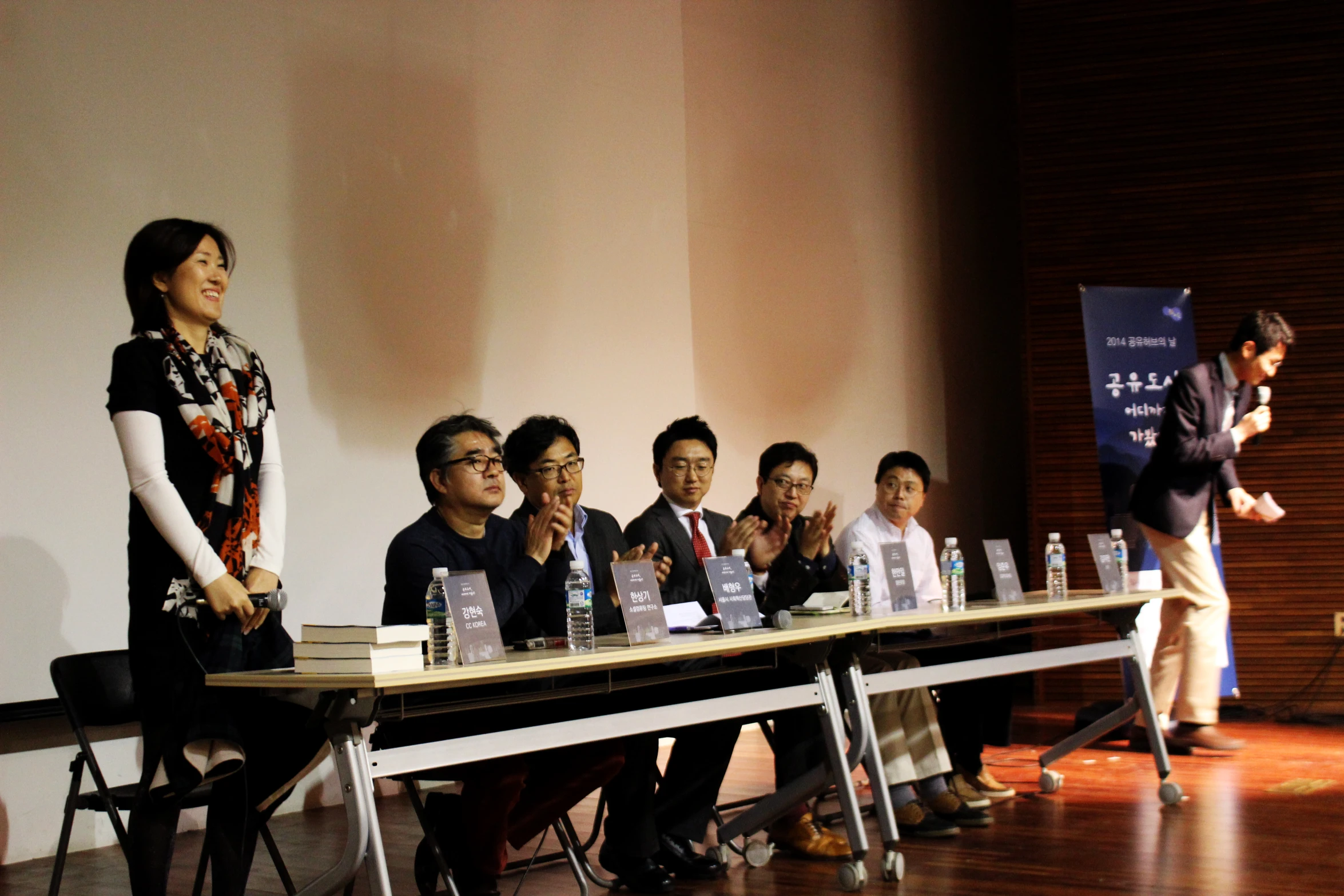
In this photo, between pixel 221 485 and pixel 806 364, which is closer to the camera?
pixel 221 485

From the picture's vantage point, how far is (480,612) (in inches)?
97.2

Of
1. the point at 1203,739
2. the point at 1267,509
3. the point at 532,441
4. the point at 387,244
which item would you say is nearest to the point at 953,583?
the point at 532,441

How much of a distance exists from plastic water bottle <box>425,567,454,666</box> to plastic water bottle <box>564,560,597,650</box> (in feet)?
0.92

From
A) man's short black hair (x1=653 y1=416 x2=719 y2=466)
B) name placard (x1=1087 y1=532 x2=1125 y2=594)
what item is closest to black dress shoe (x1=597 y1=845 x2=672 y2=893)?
man's short black hair (x1=653 y1=416 x2=719 y2=466)

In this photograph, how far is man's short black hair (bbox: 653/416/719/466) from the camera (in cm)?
406

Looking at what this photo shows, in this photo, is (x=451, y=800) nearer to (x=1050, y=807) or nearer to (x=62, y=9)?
(x=1050, y=807)

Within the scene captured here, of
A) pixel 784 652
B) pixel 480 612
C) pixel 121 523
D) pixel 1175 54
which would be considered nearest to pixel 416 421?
pixel 121 523

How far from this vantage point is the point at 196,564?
2.50 m

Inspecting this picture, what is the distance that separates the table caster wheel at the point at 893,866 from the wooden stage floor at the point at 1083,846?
0.03 meters

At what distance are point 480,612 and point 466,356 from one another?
2.72 metres

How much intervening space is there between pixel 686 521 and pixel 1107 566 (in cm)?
139

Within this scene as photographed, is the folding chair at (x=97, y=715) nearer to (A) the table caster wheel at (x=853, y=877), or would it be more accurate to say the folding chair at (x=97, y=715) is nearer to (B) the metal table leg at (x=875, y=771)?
(A) the table caster wheel at (x=853, y=877)

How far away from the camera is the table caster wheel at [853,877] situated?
301 centimetres

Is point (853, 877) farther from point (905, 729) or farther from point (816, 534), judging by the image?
point (816, 534)
